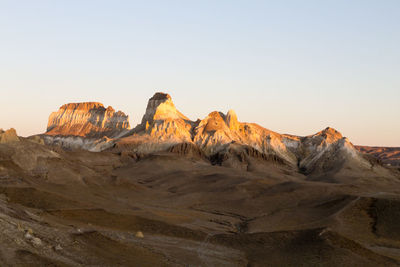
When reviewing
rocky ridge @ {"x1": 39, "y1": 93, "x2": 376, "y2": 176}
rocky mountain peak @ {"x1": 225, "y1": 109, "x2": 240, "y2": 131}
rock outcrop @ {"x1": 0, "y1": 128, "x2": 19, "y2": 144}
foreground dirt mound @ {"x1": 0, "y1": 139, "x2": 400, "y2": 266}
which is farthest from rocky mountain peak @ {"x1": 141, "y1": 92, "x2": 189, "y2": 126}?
rock outcrop @ {"x1": 0, "y1": 128, "x2": 19, "y2": 144}

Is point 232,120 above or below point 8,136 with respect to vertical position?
above

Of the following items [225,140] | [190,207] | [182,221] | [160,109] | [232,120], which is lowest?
[190,207]

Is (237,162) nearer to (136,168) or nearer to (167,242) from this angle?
(136,168)

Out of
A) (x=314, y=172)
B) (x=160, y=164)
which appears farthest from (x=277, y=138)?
(x=160, y=164)

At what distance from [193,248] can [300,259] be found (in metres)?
8.80

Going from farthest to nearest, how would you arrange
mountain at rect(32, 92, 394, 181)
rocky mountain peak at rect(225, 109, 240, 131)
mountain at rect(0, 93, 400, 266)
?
1. rocky mountain peak at rect(225, 109, 240, 131)
2. mountain at rect(32, 92, 394, 181)
3. mountain at rect(0, 93, 400, 266)

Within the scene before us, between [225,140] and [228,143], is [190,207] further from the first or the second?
[225,140]

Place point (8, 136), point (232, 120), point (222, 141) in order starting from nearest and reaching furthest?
1. point (8, 136)
2. point (222, 141)
3. point (232, 120)

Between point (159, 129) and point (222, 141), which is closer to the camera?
point (222, 141)

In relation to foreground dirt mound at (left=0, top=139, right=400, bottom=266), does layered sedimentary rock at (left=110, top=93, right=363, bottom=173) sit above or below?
above

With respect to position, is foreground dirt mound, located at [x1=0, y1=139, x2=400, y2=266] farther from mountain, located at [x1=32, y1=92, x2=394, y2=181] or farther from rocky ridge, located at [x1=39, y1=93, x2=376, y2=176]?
rocky ridge, located at [x1=39, y1=93, x2=376, y2=176]

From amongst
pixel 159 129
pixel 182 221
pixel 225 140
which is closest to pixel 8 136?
pixel 182 221

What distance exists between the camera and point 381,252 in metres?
40.3

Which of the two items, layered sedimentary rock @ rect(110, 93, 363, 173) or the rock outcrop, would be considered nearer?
the rock outcrop
